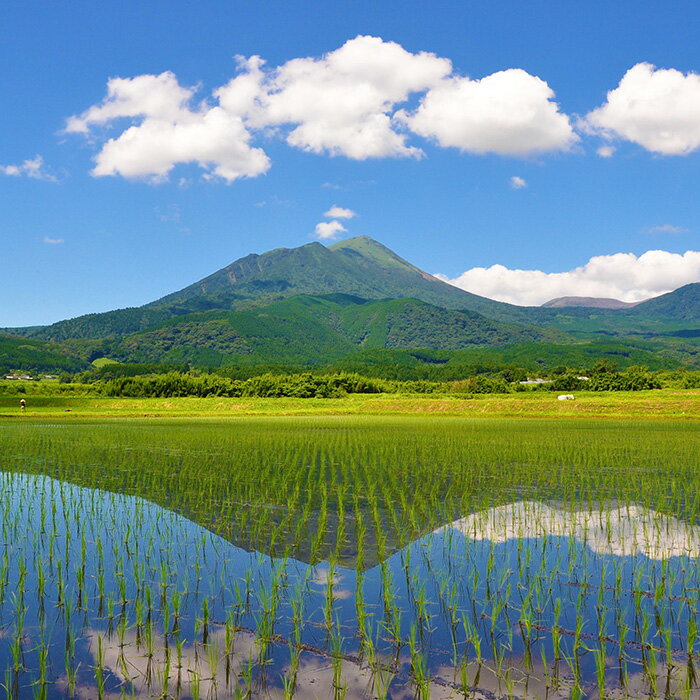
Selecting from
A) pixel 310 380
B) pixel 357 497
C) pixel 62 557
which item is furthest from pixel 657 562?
pixel 310 380

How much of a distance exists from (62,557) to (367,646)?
636cm

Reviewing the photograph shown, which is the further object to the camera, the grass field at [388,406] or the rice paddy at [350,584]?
the grass field at [388,406]

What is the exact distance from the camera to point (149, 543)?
36.1 feet

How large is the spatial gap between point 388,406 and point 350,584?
5948 centimetres

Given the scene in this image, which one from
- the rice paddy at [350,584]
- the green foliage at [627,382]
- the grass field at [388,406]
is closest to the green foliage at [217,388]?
the grass field at [388,406]

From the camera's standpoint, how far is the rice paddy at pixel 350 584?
607 centimetres

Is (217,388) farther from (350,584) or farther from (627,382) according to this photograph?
(350,584)

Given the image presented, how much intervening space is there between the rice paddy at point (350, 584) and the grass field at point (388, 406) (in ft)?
128

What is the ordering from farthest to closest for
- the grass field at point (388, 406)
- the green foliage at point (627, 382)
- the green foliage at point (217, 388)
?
the green foliage at point (217, 388) → the green foliage at point (627, 382) → the grass field at point (388, 406)

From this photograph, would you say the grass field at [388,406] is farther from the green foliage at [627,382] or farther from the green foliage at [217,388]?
the green foliage at [627,382]

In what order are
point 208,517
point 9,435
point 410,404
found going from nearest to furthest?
point 208,517 < point 9,435 < point 410,404

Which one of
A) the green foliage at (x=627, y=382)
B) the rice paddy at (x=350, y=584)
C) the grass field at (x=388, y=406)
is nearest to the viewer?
the rice paddy at (x=350, y=584)

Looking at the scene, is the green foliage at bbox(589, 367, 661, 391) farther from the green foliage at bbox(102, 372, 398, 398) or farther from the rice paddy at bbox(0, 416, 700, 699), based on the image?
the rice paddy at bbox(0, 416, 700, 699)

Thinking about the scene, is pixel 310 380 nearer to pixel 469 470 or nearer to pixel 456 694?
pixel 469 470
